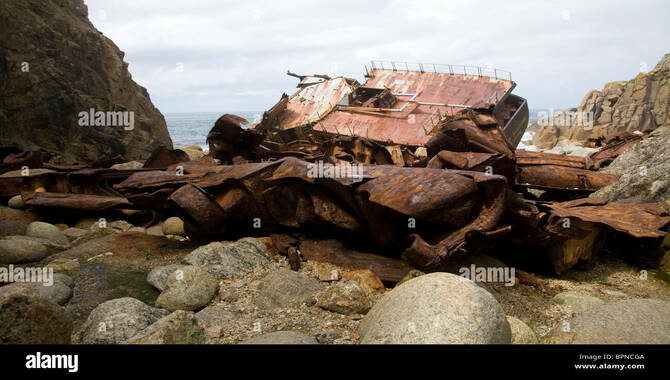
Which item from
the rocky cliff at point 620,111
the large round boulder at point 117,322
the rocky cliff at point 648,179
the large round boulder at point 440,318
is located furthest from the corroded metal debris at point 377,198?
the rocky cliff at point 620,111

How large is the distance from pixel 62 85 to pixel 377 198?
10.9m

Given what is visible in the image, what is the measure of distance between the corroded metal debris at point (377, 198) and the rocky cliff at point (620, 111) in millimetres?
22784

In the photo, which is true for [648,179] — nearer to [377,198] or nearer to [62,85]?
[377,198]

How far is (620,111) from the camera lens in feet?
90.3

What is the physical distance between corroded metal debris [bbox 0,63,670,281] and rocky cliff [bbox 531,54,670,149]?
74.7 feet

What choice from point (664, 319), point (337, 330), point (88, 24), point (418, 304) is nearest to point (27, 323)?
point (337, 330)

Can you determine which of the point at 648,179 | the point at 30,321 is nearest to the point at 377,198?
the point at 30,321

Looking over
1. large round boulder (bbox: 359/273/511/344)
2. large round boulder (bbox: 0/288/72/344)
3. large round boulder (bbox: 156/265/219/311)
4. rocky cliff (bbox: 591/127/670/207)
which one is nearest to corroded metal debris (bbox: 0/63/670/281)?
rocky cliff (bbox: 591/127/670/207)

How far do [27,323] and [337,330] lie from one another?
1.90 metres

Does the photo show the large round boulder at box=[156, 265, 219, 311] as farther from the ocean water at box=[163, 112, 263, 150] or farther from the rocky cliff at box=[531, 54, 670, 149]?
the rocky cliff at box=[531, 54, 670, 149]

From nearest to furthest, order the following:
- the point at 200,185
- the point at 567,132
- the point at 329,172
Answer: the point at 329,172
the point at 200,185
the point at 567,132

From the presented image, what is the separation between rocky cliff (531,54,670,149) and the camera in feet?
85.0

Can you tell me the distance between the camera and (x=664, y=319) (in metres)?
2.83
